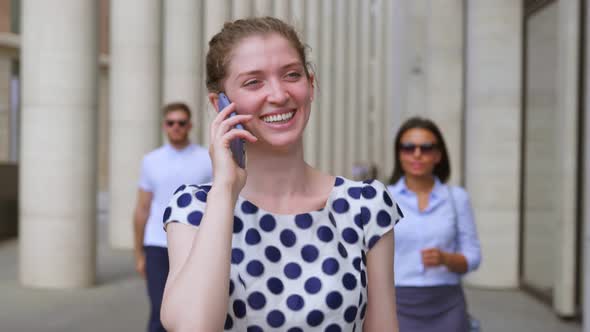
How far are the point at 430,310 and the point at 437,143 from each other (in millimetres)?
1164

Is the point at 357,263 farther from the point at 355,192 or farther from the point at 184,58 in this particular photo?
the point at 184,58

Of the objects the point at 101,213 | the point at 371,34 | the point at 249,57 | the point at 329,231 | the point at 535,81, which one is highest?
the point at 371,34

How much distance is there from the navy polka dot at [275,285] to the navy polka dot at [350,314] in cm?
19

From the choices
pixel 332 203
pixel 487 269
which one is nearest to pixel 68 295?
pixel 487 269

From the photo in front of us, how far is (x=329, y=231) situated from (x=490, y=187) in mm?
11944

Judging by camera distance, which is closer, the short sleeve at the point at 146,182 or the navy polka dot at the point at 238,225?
the navy polka dot at the point at 238,225

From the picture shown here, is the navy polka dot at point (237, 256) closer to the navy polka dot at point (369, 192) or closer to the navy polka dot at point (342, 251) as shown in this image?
the navy polka dot at point (342, 251)

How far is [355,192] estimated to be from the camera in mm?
2508

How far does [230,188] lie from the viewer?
2.24 metres

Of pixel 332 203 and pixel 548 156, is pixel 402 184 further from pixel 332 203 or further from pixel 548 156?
pixel 548 156

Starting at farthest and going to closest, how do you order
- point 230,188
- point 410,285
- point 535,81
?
point 535,81 → point 410,285 → point 230,188

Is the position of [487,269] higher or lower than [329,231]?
lower

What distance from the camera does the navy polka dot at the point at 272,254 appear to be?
232cm

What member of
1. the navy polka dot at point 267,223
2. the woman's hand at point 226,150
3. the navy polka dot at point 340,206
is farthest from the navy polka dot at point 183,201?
the navy polka dot at point 340,206
